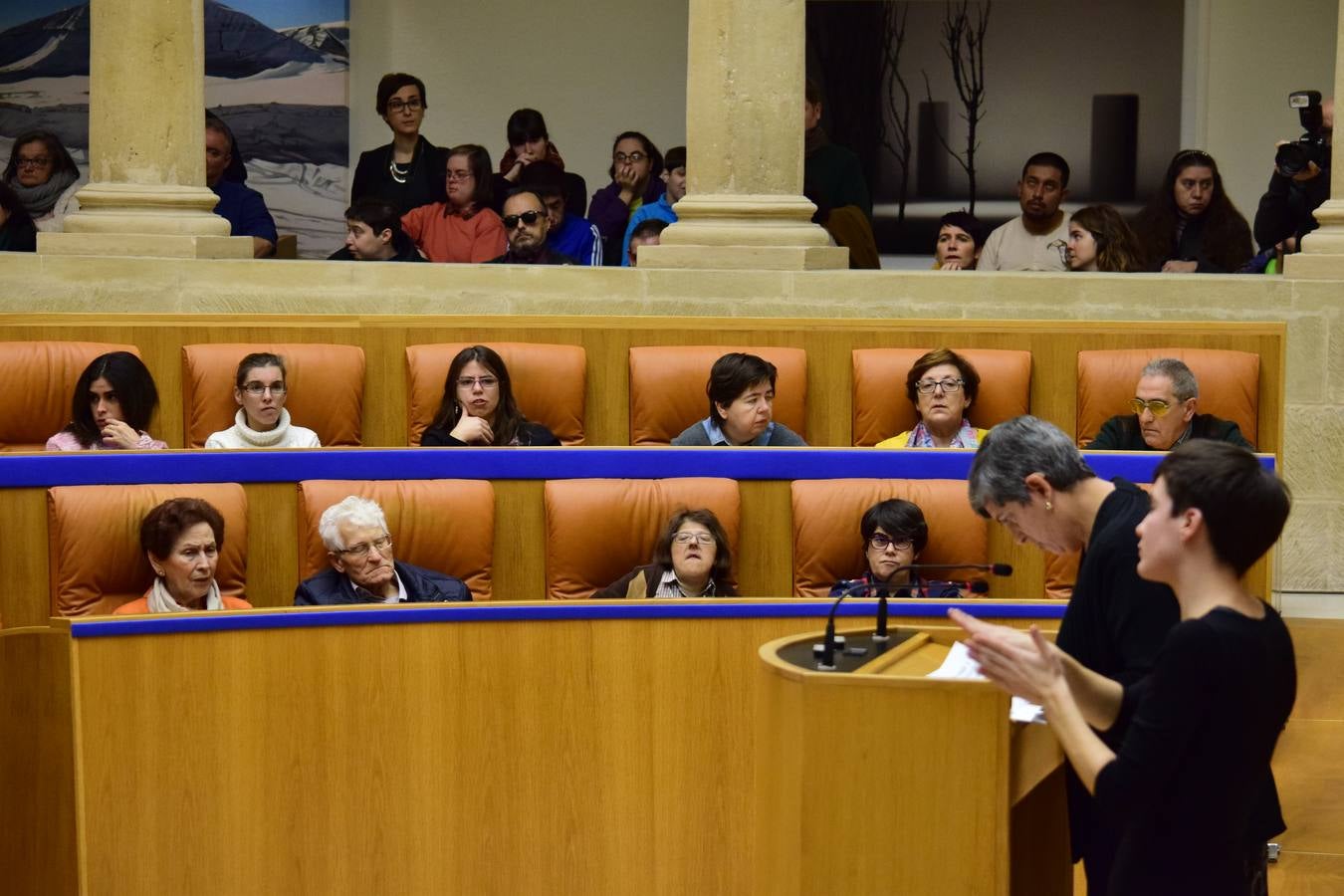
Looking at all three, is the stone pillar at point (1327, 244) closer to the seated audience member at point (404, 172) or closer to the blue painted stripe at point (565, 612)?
the blue painted stripe at point (565, 612)

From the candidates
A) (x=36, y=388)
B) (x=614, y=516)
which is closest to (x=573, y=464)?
(x=614, y=516)

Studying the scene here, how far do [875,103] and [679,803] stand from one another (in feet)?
21.4

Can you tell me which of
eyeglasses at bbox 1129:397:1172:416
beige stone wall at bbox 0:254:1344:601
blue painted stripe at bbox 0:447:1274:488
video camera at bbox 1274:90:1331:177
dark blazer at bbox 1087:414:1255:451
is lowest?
blue painted stripe at bbox 0:447:1274:488

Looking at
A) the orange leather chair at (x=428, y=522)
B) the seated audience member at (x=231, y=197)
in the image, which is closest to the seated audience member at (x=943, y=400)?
the orange leather chair at (x=428, y=522)

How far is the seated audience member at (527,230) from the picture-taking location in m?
6.75

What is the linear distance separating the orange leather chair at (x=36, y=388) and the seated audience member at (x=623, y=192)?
2372mm

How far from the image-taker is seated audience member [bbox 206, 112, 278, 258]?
7262 millimetres

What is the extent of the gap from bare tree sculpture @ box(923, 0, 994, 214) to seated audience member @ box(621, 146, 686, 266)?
2.75 meters

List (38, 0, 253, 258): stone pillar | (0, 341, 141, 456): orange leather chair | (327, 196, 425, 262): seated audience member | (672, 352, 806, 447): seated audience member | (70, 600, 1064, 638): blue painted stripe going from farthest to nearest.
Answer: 1. (327, 196, 425, 262): seated audience member
2. (38, 0, 253, 258): stone pillar
3. (0, 341, 141, 456): orange leather chair
4. (672, 352, 806, 447): seated audience member
5. (70, 600, 1064, 638): blue painted stripe

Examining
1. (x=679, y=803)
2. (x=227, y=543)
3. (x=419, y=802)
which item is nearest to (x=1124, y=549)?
(x=679, y=803)

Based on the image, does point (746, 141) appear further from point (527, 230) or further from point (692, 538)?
point (692, 538)

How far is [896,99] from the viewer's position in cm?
981

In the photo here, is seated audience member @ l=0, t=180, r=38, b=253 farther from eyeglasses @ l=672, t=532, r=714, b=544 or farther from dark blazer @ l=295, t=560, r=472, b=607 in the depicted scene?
eyeglasses @ l=672, t=532, r=714, b=544

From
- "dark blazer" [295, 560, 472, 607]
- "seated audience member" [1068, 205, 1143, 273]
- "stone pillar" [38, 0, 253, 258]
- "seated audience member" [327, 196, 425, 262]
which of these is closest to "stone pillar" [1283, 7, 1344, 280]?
"seated audience member" [1068, 205, 1143, 273]
